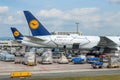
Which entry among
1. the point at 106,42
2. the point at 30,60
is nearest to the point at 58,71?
the point at 30,60

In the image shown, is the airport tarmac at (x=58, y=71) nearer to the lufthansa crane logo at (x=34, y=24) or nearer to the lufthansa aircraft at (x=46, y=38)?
the lufthansa aircraft at (x=46, y=38)

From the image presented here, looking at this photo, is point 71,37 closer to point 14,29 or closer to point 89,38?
point 89,38

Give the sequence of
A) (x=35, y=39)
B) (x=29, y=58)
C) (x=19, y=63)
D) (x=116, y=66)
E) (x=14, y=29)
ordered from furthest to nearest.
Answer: (x=14, y=29)
(x=35, y=39)
(x=19, y=63)
(x=29, y=58)
(x=116, y=66)

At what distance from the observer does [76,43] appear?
77.8 m

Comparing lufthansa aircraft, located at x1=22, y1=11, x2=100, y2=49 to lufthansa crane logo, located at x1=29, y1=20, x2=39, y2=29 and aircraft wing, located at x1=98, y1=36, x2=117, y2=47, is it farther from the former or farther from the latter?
aircraft wing, located at x1=98, y1=36, x2=117, y2=47

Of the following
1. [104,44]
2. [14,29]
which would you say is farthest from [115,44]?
[14,29]

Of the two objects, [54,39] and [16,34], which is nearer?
[54,39]

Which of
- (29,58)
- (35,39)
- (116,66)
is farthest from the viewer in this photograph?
(35,39)

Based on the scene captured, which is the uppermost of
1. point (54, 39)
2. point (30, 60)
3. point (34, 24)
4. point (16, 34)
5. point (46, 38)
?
point (16, 34)

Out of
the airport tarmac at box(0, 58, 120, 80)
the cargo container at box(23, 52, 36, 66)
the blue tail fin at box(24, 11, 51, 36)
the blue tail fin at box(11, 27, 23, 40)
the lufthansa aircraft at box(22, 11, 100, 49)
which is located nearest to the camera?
the airport tarmac at box(0, 58, 120, 80)

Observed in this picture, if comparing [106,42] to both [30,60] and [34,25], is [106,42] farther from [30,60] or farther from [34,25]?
[30,60]

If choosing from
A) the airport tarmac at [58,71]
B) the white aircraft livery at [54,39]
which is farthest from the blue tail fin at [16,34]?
the airport tarmac at [58,71]

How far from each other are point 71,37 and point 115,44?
1166 centimetres

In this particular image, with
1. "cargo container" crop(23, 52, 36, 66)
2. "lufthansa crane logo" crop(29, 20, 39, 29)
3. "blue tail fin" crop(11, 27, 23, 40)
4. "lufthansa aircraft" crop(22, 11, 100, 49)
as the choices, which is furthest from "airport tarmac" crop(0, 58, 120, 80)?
"blue tail fin" crop(11, 27, 23, 40)
